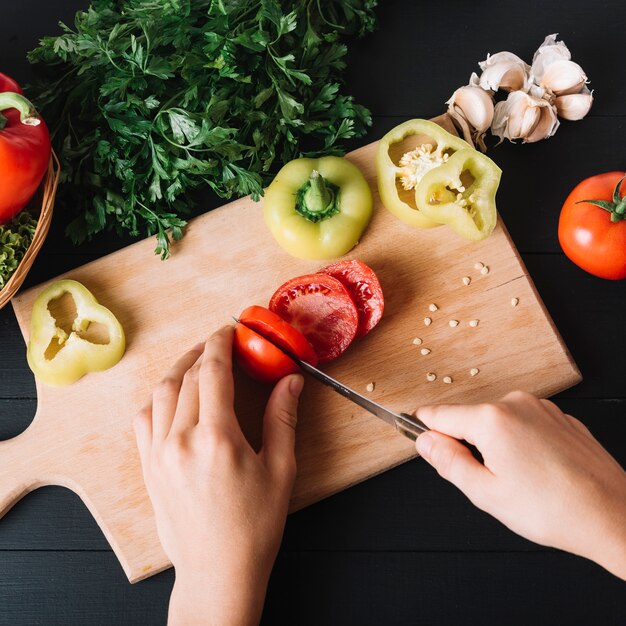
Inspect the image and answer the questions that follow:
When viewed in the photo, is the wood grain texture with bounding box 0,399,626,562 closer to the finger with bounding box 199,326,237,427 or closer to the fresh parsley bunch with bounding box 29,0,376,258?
the finger with bounding box 199,326,237,427

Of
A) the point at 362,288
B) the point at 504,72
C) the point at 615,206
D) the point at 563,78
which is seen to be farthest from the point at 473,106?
the point at 362,288

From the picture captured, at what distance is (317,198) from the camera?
1713 millimetres

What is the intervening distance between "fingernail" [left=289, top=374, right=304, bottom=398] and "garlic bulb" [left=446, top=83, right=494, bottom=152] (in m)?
0.83

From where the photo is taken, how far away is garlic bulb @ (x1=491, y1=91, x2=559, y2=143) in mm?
1900

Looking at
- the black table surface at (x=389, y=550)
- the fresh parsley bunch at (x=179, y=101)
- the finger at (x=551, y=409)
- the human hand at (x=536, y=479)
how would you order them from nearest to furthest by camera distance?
the human hand at (x=536, y=479)
the finger at (x=551, y=409)
the fresh parsley bunch at (x=179, y=101)
the black table surface at (x=389, y=550)

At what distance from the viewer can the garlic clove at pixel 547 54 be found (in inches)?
77.2

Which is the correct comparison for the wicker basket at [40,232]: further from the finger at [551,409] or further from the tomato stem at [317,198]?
the finger at [551,409]

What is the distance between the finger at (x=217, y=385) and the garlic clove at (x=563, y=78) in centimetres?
123

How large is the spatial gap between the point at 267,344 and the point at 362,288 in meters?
0.31

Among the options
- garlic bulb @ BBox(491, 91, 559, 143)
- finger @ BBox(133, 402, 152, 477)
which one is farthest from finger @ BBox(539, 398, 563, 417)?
finger @ BBox(133, 402, 152, 477)

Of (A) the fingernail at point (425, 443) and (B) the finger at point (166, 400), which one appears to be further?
(B) the finger at point (166, 400)

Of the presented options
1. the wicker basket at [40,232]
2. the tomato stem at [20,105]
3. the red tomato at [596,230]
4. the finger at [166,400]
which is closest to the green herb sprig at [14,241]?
the wicker basket at [40,232]

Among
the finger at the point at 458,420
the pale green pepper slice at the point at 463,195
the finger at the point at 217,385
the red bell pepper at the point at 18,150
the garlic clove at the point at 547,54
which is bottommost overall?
the finger at the point at 458,420

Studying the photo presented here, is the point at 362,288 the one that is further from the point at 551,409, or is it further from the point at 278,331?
the point at 551,409
